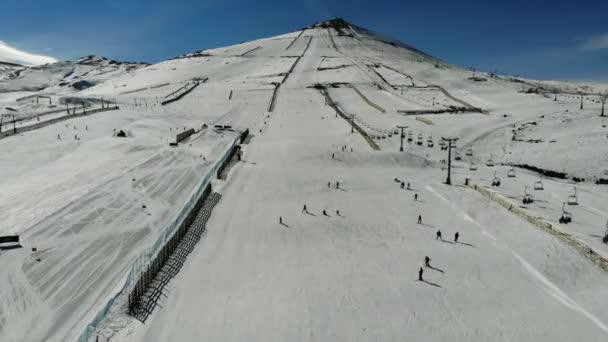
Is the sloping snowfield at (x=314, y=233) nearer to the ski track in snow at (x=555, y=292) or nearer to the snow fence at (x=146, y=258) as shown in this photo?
the ski track in snow at (x=555, y=292)

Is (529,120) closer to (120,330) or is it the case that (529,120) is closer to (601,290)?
(601,290)

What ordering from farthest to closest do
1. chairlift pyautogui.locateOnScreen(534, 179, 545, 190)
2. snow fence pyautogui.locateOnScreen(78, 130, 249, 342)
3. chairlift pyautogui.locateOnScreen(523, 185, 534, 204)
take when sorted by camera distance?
chairlift pyautogui.locateOnScreen(534, 179, 545, 190), chairlift pyautogui.locateOnScreen(523, 185, 534, 204), snow fence pyautogui.locateOnScreen(78, 130, 249, 342)

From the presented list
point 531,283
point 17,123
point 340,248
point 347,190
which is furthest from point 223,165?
Answer: point 17,123

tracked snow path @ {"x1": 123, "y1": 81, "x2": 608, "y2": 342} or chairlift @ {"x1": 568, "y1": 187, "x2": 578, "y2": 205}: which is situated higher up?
chairlift @ {"x1": 568, "y1": 187, "x2": 578, "y2": 205}

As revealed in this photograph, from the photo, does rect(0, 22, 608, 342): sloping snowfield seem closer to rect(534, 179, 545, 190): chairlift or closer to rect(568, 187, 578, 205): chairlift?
rect(568, 187, 578, 205): chairlift

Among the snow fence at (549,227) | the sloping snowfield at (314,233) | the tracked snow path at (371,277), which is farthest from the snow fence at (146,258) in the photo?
the snow fence at (549,227)

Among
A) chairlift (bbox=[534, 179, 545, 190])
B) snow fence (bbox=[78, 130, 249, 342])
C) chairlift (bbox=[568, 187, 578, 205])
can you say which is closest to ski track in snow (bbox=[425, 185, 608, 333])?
chairlift (bbox=[568, 187, 578, 205])
